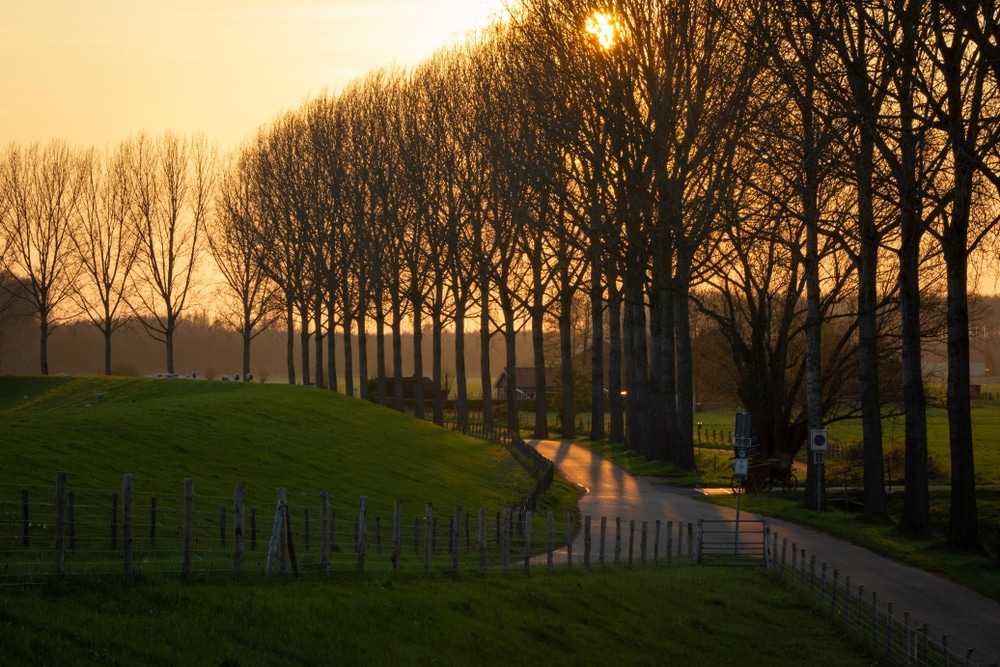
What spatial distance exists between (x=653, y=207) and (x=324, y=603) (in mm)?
29184

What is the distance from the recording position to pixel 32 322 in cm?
12706

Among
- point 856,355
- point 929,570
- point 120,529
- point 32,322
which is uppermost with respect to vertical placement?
point 32,322

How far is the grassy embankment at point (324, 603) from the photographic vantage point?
11.6 metres

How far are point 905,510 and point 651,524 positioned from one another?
693cm

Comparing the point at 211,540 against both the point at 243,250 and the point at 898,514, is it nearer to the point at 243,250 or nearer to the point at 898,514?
the point at 898,514

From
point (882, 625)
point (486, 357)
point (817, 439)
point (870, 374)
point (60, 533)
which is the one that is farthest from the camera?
point (486, 357)

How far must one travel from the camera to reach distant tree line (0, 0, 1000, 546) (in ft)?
81.6

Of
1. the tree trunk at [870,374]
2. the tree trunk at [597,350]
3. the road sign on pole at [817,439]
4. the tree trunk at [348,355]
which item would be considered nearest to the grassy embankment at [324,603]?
the road sign on pole at [817,439]

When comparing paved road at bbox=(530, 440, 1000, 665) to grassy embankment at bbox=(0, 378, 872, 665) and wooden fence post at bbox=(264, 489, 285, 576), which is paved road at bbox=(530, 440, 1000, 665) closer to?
grassy embankment at bbox=(0, 378, 872, 665)

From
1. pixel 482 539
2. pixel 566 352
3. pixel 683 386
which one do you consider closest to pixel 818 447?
pixel 683 386

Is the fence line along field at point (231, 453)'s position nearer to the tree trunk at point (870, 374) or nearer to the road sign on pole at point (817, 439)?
the road sign on pole at point (817, 439)

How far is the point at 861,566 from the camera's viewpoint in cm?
2614

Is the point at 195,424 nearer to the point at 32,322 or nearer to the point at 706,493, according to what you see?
the point at 706,493

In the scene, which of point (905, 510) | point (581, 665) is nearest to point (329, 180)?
point (905, 510)
